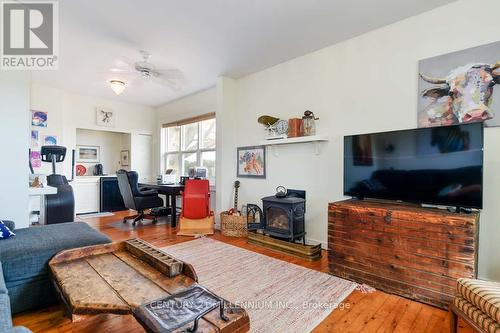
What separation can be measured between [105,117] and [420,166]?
5976mm

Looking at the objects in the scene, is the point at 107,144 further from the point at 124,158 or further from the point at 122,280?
the point at 122,280

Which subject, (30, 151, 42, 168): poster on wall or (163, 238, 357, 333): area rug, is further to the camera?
(30, 151, 42, 168): poster on wall

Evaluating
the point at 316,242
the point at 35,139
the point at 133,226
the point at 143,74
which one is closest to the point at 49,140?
the point at 35,139

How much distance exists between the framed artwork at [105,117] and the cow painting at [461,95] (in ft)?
19.2

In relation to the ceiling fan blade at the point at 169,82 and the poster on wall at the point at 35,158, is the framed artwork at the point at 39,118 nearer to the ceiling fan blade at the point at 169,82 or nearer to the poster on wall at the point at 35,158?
the poster on wall at the point at 35,158

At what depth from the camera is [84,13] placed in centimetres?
247

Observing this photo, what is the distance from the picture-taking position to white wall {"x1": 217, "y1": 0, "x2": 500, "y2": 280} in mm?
2125

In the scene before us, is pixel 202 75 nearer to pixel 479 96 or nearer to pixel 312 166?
pixel 312 166

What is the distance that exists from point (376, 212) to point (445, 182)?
574mm

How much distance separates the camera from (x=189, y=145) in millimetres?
5609

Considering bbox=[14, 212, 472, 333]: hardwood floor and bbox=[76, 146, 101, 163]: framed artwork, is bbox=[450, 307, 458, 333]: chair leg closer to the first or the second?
bbox=[14, 212, 472, 333]: hardwood floor

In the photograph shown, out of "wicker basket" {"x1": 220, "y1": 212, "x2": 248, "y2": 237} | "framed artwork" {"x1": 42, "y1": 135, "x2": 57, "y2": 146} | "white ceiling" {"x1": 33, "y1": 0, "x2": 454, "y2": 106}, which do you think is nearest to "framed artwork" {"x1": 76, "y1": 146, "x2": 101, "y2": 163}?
"framed artwork" {"x1": 42, "y1": 135, "x2": 57, "y2": 146}

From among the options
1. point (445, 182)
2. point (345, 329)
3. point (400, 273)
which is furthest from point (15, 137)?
point (445, 182)

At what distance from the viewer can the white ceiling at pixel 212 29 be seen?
7.72 ft
